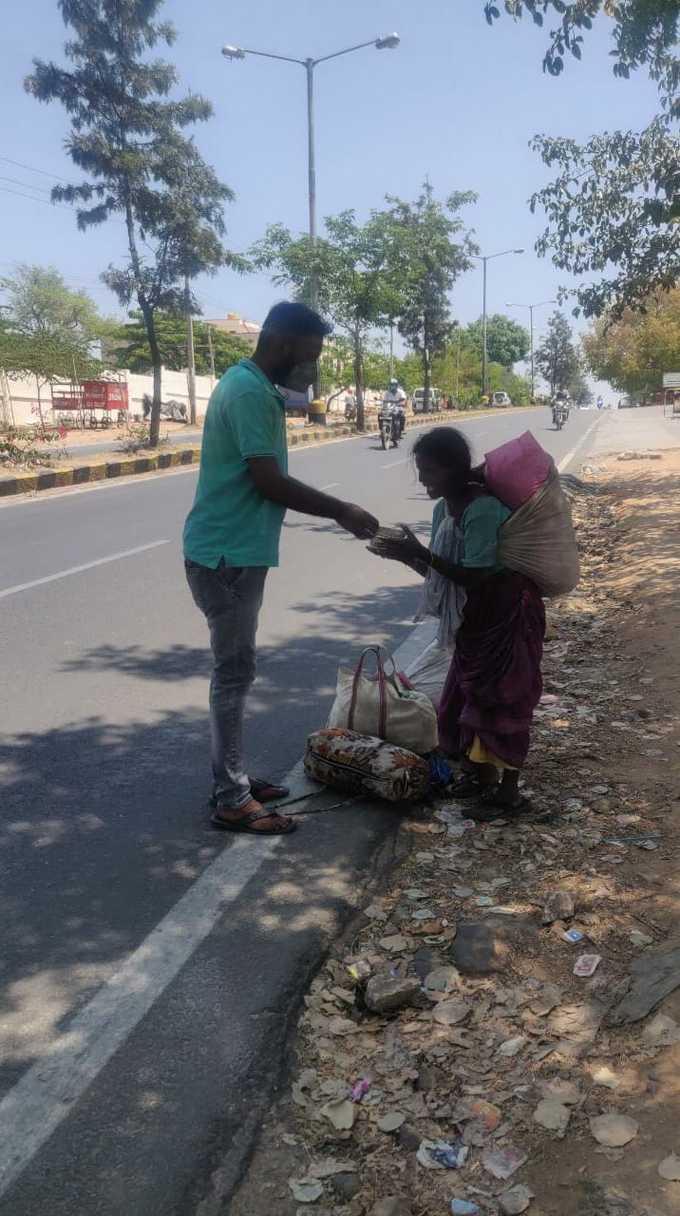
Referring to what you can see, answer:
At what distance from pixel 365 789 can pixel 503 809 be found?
1.73ft

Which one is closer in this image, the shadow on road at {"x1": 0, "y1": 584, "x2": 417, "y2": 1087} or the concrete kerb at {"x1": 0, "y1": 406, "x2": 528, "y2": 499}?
the shadow on road at {"x1": 0, "y1": 584, "x2": 417, "y2": 1087}

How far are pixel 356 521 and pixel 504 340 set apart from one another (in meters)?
110

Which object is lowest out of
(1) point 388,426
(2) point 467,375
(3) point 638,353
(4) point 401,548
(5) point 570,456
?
(5) point 570,456

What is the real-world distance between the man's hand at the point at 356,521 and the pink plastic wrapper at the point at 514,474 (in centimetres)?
44

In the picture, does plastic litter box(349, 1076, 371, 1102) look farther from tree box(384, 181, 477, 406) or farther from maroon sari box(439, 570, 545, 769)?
tree box(384, 181, 477, 406)

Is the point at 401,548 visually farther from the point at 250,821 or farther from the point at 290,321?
the point at 250,821

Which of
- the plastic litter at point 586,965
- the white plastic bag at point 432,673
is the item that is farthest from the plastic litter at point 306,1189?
the white plastic bag at point 432,673

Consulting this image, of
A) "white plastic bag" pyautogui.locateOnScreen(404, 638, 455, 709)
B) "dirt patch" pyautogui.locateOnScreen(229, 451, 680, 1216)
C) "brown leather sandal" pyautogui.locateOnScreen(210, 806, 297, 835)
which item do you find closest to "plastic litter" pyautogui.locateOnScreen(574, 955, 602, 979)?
"dirt patch" pyautogui.locateOnScreen(229, 451, 680, 1216)

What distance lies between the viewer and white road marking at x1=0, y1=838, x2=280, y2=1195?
214cm

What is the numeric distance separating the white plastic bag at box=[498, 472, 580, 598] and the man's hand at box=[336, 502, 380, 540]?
453 mm

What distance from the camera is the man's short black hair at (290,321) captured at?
11.0 feet

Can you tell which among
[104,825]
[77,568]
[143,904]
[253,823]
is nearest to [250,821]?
[253,823]

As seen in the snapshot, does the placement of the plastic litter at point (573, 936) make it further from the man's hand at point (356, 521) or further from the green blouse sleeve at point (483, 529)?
the man's hand at point (356, 521)

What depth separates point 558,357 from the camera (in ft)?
311
